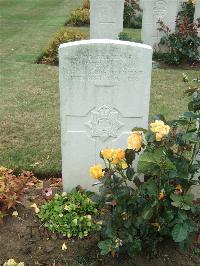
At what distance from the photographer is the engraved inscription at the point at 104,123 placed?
4.02m

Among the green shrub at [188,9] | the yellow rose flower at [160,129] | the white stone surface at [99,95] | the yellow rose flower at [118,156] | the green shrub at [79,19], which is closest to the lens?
the yellow rose flower at [160,129]

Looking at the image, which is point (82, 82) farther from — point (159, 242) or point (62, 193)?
point (159, 242)

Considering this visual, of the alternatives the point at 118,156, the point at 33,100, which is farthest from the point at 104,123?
the point at 33,100

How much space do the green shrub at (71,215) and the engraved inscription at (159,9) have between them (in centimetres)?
669

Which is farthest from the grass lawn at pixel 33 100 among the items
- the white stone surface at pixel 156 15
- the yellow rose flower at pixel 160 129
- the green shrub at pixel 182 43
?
the yellow rose flower at pixel 160 129

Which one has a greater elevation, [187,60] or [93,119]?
[93,119]

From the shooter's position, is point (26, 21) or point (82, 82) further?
point (26, 21)

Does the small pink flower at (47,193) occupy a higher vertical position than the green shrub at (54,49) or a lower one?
lower

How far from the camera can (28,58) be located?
9.98 metres

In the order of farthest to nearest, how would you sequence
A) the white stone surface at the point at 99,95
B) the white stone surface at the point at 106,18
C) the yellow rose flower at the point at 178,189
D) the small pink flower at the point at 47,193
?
the white stone surface at the point at 106,18
the small pink flower at the point at 47,193
the white stone surface at the point at 99,95
the yellow rose flower at the point at 178,189

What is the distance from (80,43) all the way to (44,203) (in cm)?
155

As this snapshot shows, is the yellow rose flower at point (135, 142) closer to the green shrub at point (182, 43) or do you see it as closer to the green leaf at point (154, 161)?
the green leaf at point (154, 161)

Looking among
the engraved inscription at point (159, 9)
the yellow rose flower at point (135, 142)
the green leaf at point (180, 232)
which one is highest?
the engraved inscription at point (159, 9)

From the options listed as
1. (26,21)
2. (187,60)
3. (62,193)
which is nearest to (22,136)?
(62,193)
